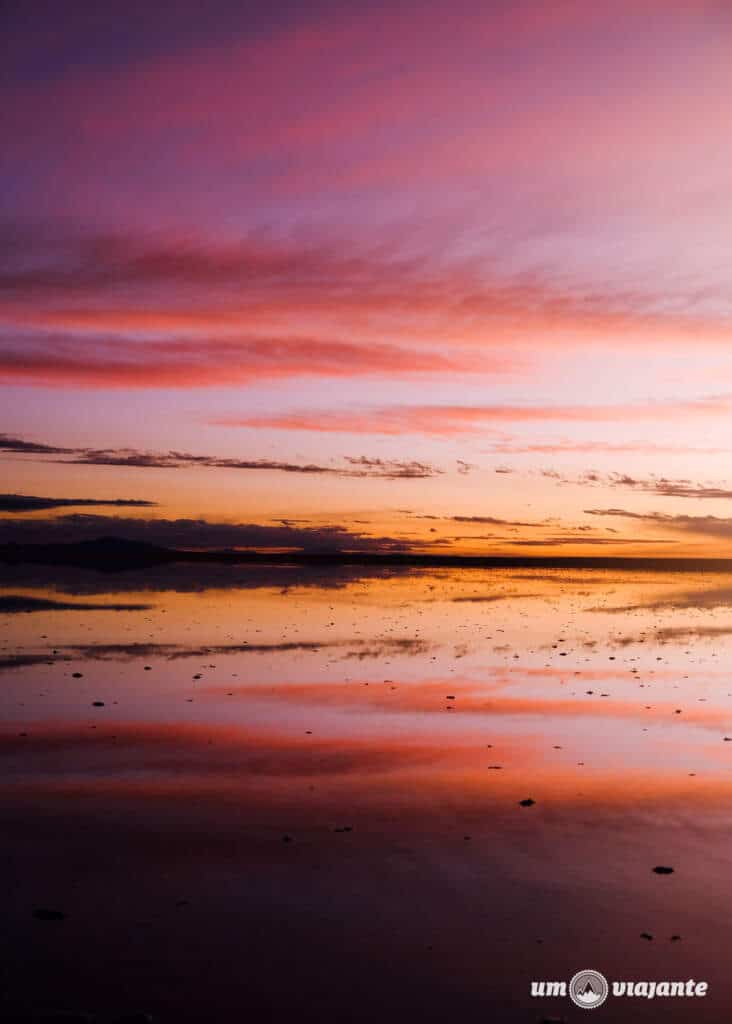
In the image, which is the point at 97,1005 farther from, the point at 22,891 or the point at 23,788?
the point at 23,788

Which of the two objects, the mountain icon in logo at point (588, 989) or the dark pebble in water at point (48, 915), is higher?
the dark pebble in water at point (48, 915)

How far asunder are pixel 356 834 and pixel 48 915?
12.6ft

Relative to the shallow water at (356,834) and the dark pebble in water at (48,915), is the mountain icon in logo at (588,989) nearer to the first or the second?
the shallow water at (356,834)

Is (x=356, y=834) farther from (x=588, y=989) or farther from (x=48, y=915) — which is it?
(x=588, y=989)

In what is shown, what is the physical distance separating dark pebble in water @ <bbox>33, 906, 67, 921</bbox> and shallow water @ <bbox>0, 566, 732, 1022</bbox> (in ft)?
0.21

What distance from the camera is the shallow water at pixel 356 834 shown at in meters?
8.21

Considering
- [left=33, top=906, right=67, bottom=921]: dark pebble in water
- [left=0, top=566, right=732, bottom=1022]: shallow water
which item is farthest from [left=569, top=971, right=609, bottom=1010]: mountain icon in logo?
[left=33, top=906, right=67, bottom=921]: dark pebble in water

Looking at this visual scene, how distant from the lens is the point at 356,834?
11891 millimetres

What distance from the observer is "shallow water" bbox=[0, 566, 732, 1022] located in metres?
8.21

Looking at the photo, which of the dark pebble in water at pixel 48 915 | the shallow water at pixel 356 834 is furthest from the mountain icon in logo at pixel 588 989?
the dark pebble in water at pixel 48 915

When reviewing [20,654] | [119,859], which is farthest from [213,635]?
[119,859]

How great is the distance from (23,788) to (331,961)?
656 centimetres

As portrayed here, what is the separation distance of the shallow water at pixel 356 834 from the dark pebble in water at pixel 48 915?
64 millimetres

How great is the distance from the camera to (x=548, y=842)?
11711 millimetres
